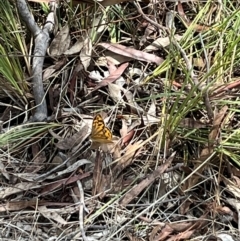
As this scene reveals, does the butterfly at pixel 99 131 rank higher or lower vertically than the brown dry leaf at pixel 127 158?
higher

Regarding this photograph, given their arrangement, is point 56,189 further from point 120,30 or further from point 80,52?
point 120,30

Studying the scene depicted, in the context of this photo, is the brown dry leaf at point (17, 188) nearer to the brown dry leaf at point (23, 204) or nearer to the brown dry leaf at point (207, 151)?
the brown dry leaf at point (23, 204)

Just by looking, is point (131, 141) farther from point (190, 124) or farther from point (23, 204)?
point (23, 204)

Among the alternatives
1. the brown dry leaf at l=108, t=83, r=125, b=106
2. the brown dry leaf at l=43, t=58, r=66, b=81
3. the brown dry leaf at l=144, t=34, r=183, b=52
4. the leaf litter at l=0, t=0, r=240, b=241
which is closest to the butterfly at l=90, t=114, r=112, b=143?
the leaf litter at l=0, t=0, r=240, b=241

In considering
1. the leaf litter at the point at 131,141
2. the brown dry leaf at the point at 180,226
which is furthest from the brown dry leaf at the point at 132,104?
the brown dry leaf at the point at 180,226

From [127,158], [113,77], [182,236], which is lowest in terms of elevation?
[182,236]

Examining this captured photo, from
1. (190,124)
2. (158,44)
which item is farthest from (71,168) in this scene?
(158,44)
